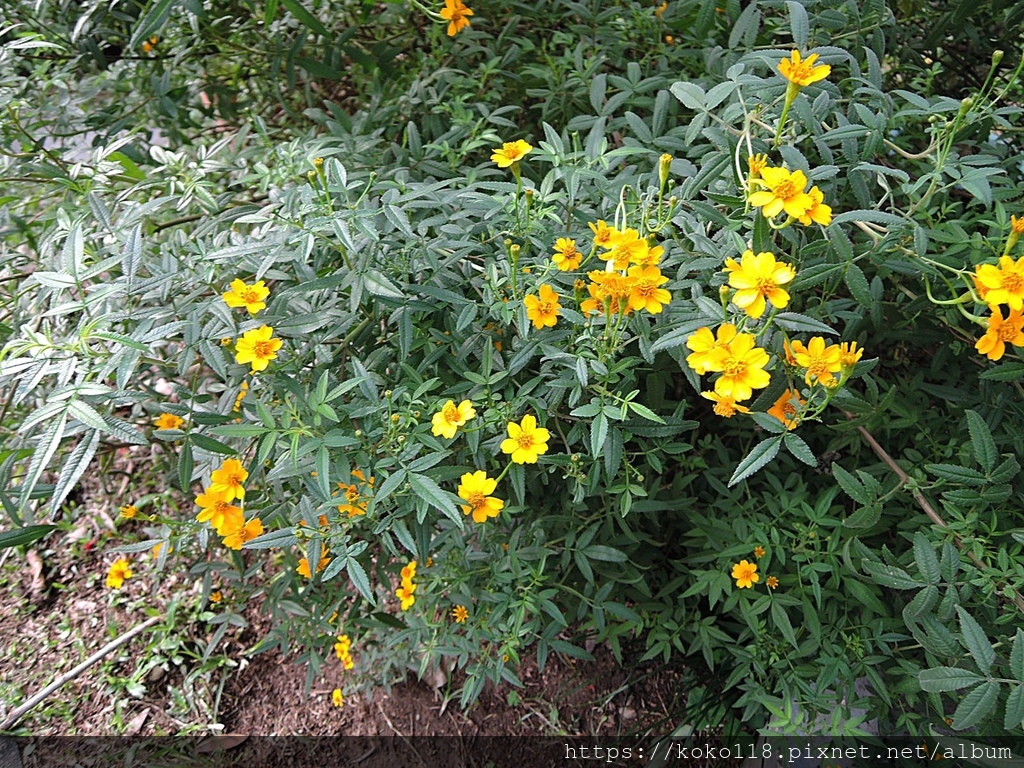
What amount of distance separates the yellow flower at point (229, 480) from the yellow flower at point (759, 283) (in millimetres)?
852

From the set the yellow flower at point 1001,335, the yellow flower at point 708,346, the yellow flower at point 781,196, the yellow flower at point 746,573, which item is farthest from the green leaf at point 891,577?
the yellow flower at point 781,196

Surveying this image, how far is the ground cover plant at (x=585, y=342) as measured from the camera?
45.2 inches

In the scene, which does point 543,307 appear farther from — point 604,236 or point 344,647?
point 344,647

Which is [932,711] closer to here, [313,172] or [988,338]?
[988,338]

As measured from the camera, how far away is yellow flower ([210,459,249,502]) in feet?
4.14

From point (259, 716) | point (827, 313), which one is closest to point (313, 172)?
point (827, 313)

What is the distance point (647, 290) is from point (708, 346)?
13 centimetres

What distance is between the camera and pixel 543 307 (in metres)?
1.20

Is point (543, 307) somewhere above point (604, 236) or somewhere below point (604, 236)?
below

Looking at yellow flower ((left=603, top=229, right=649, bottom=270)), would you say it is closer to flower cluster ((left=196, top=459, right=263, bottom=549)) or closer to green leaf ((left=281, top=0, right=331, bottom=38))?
flower cluster ((left=196, top=459, right=263, bottom=549))

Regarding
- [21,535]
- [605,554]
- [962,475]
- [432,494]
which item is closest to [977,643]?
[962,475]

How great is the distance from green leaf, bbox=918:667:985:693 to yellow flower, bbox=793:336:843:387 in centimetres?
50

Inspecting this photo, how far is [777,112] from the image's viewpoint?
4.15 ft

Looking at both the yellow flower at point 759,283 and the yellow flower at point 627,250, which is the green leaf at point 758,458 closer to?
the yellow flower at point 759,283
